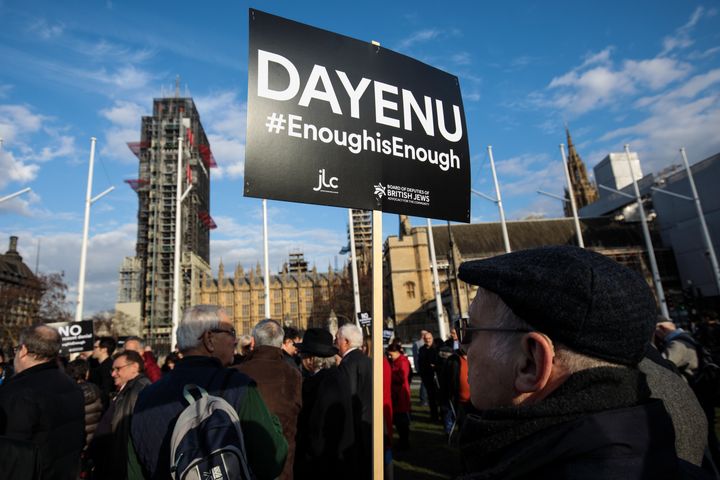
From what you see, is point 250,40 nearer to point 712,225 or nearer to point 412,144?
point 412,144

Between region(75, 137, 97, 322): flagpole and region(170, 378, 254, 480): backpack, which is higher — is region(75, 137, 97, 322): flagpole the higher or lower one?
the higher one

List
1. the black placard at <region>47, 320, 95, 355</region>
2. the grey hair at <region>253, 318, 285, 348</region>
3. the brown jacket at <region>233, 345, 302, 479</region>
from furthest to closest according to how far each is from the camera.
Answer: the black placard at <region>47, 320, 95, 355</region>
the grey hair at <region>253, 318, 285, 348</region>
the brown jacket at <region>233, 345, 302, 479</region>

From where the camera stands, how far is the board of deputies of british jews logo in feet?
10.1

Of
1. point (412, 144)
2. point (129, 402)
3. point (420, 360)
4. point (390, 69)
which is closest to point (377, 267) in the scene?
point (412, 144)

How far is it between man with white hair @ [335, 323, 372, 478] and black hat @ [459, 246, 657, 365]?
3255mm

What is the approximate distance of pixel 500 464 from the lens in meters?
0.94

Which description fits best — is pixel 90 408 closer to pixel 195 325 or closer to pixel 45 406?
pixel 45 406

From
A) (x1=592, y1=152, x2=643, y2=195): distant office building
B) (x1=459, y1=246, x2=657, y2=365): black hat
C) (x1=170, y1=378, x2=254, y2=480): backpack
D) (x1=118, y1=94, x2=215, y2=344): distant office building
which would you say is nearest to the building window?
(x1=592, y1=152, x2=643, y2=195): distant office building

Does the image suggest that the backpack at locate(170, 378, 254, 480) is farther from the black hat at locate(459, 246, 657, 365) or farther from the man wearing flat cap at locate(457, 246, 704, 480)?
the black hat at locate(459, 246, 657, 365)

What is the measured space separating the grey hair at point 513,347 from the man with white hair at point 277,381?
2.83 metres

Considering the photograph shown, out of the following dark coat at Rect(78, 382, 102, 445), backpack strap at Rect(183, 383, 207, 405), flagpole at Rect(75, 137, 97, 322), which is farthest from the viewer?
flagpole at Rect(75, 137, 97, 322)

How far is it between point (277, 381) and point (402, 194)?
1.97m

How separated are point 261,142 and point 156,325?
60.1m

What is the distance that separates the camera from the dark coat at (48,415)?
3.12 meters
